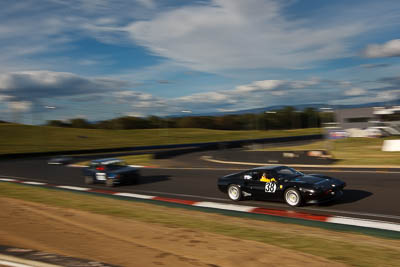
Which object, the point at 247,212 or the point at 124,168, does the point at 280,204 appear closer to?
the point at 247,212

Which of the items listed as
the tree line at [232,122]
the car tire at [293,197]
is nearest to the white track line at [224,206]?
the car tire at [293,197]

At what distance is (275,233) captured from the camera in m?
7.03

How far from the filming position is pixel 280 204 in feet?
35.1

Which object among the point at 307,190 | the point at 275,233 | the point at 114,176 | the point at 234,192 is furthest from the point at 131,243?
the point at 114,176

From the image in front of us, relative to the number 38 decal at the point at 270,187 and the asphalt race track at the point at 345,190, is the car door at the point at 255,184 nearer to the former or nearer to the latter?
the number 38 decal at the point at 270,187

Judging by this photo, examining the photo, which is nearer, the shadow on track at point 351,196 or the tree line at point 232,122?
the shadow on track at point 351,196

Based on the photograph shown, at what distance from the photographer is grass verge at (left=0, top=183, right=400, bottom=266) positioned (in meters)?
5.60

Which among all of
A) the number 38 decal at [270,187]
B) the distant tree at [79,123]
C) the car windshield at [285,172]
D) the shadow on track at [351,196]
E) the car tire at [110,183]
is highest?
the distant tree at [79,123]

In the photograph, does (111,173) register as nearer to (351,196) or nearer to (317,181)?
(317,181)

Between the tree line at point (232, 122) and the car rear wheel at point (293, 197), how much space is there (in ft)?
278

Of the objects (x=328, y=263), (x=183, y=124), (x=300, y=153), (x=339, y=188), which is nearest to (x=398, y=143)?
(x=300, y=153)

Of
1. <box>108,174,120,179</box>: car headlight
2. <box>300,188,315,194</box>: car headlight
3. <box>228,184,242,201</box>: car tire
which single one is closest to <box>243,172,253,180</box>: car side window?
<box>228,184,242,201</box>: car tire

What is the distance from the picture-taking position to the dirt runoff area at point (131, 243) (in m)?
5.43

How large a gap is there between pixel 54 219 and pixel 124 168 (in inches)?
321
